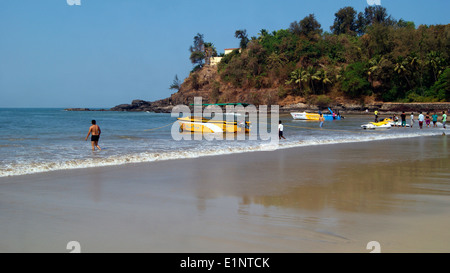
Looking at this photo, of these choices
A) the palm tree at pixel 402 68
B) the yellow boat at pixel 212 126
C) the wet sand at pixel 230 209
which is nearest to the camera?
the wet sand at pixel 230 209

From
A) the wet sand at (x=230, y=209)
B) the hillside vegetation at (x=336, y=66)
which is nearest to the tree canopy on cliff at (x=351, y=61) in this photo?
the hillside vegetation at (x=336, y=66)

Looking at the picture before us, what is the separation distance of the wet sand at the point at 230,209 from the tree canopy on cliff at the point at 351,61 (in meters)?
55.9

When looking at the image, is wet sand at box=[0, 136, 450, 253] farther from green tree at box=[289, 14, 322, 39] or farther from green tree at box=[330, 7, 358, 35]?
green tree at box=[330, 7, 358, 35]

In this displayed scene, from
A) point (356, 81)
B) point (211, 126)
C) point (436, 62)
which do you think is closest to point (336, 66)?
point (356, 81)

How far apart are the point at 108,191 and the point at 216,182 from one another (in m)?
2.63

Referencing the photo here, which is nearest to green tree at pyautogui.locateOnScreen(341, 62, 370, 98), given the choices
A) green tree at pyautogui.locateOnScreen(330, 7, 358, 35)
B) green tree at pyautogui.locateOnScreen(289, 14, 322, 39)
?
green tree at pyautogui.locateOnScreen(289, 14, 322, 39)

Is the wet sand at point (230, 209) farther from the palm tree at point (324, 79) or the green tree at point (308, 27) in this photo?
the green tree at point (308, 27)

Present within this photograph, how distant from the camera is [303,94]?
77.1 meters

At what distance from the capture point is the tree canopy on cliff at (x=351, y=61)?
64.9 m

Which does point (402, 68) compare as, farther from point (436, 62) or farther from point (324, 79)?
point (324, 79)

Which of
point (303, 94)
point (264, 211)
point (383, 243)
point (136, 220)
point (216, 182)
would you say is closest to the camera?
point (383, 243)

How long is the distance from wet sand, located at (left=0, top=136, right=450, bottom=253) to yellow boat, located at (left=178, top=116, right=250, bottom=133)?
13.8 m
